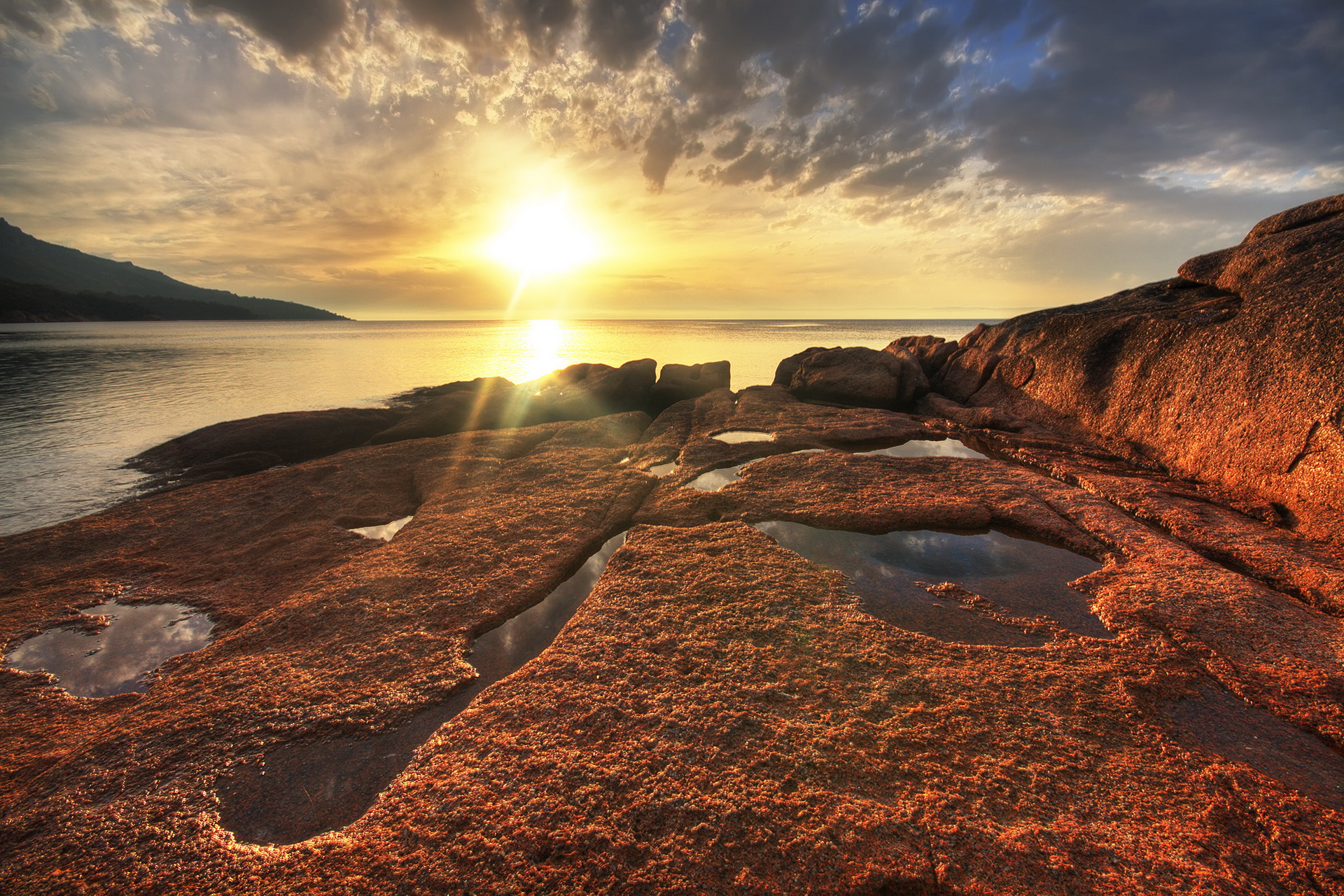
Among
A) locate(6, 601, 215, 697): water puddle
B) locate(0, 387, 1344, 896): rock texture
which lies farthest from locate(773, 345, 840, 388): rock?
locate(6, 601, 215, 697): water puddle

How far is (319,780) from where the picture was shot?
3.13 metres

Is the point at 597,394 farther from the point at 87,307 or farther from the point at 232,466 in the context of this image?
the point at 87,307

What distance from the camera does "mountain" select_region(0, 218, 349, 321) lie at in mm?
132875

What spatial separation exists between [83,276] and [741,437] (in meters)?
252

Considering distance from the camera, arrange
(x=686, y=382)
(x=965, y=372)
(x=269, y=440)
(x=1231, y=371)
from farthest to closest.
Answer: (x=686, y=382) → (x=965, y=372) → (x=269, y=440) → (x=1231, y=371)

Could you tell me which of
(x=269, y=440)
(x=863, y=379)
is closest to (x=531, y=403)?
(x=269, y=440)

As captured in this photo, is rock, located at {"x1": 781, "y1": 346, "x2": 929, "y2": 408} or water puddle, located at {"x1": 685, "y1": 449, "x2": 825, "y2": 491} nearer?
water puddle, located at {"x1": 685, "y1": 449, "x2": 825, "y2": 491}

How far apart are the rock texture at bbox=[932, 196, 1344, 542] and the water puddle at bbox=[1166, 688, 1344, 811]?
3931 millimetres

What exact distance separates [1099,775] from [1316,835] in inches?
35.6

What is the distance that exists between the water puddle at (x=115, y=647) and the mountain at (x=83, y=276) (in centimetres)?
16000

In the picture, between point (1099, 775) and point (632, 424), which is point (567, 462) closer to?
point (632, 424)

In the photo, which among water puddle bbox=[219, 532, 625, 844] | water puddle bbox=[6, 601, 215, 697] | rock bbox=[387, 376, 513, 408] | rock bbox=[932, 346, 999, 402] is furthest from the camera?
rock bbox=[387, 376, 513, 408]

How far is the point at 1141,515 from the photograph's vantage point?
21.0 ft

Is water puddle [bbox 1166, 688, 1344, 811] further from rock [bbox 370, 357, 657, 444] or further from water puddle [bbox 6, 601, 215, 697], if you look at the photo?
rock [bbox 370, 357, 657, 444]
